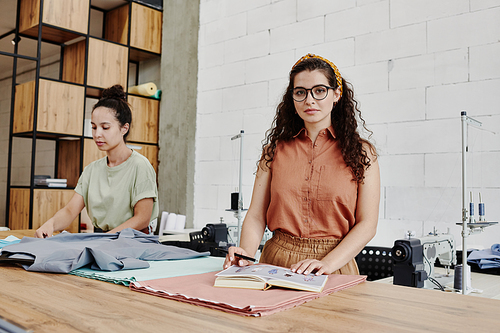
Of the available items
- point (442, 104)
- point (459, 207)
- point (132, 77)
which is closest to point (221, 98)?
point (132, 77)

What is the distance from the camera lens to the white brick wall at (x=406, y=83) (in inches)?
106

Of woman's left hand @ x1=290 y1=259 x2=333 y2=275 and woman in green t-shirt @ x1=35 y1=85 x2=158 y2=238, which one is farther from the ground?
woman in green t-shirt @ x1=35 y1=85 x2=158 y2=238

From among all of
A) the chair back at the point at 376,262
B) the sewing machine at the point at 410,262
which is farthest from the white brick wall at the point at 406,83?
the sewing machine at the point at 410,262

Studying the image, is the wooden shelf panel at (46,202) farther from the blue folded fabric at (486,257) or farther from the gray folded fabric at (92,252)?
the blue folded fabric at (486,257)

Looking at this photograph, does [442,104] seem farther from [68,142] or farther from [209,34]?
[68,142]

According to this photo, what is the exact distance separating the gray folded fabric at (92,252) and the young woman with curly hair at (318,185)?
11.7 inches

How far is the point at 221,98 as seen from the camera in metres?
4.16

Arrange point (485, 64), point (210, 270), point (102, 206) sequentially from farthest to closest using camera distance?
point (485, 64) < point (102, 206) < point (210, 270)

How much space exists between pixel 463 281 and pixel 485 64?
1.44 metres

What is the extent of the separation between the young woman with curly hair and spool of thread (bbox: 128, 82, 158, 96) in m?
3.18

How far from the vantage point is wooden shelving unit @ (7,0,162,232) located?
153 inches

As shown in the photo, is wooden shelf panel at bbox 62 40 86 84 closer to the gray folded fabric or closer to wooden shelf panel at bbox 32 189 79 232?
wooden shelf panel at bbox 32 189 79 232

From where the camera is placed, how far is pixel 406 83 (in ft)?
9.85

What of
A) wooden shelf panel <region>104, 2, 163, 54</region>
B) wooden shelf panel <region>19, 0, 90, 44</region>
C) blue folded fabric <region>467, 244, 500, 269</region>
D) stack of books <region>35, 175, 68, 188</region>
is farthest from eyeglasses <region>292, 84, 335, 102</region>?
wooden shelf panel <region>104, 2, 163, 54</region>
